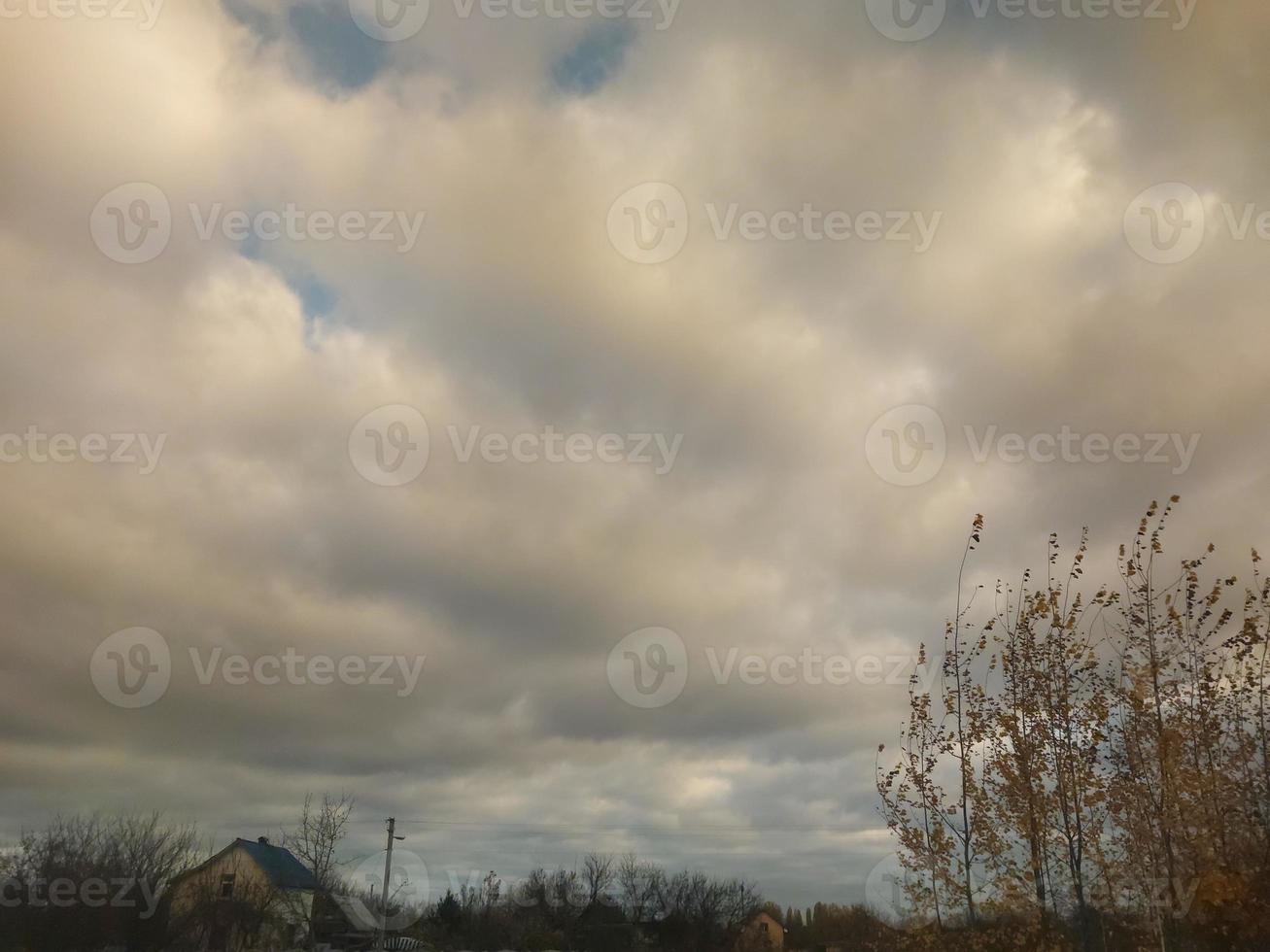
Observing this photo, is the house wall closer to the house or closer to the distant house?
the house

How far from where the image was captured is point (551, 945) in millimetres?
81688

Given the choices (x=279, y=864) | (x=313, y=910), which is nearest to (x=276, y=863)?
(x=279, y=864)

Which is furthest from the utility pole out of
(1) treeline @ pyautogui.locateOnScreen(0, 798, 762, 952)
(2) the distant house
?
(2) the distant house

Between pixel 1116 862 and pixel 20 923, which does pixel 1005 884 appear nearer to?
pixel 1116 862

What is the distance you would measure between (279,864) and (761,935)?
161 feet

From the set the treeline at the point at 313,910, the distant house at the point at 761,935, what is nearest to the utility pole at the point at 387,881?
the treeline at the point at 313,910

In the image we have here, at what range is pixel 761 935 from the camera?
8931 cm

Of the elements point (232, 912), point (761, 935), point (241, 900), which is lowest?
point (761, 935)

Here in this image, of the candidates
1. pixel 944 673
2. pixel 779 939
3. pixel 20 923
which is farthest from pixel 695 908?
pixel 944 673

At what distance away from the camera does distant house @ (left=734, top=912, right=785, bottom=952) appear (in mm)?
84812

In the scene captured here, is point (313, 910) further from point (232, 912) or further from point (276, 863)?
point (276, 863)

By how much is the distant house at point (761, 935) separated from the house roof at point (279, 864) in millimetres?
40363

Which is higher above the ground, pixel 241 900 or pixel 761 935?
pixel 241 900

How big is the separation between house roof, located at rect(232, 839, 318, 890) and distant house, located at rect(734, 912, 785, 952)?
40.4 metres
